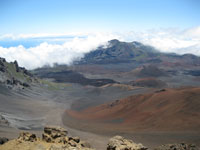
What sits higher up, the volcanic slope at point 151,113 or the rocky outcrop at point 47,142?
the rocky outcrop at point 47,142

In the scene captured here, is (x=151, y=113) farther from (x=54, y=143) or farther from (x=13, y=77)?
(x=13, y=77)

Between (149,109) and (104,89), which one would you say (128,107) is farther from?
(104,89)


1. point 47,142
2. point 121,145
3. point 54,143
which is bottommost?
point 47,142

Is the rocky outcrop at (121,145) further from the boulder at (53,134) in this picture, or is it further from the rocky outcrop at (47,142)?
the boulder at (53,134)

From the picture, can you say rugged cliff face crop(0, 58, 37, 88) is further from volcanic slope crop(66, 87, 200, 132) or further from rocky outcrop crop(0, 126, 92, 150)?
rocky outcrop crop(0, 126, 92, 150)

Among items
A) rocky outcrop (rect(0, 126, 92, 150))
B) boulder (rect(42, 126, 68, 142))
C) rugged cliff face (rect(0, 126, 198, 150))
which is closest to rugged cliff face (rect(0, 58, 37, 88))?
boulder (rect(42, 126, 68, 142))

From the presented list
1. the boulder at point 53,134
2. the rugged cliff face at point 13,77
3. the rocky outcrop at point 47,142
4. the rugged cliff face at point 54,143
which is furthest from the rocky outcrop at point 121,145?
the rugged cliff face at point 13,77

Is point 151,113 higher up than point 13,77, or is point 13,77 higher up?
point 13,77

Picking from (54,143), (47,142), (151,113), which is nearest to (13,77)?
(151,113)
